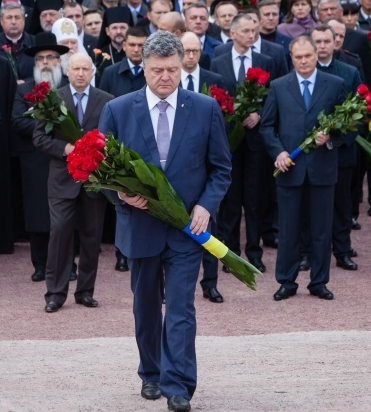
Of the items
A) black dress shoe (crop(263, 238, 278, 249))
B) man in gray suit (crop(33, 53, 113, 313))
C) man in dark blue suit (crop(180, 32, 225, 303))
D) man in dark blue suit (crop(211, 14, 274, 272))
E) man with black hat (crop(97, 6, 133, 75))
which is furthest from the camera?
man with black hat (crop(97, 6, 133, 75))

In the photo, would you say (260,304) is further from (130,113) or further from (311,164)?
(130,113)

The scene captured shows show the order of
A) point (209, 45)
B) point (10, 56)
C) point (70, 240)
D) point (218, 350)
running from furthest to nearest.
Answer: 1. point (209, 45)
2. point (10, 56)
3. point (70, 240)
4. point (218, 350)

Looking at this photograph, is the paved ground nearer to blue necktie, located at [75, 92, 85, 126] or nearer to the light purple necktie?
the light purple necktie

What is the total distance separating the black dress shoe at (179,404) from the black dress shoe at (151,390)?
A: 375 mm

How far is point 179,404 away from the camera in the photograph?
720 centimetres

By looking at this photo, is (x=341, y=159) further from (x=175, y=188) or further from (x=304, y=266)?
(x=175, y=188)

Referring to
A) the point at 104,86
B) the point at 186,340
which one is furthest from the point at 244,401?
the point at 104,86

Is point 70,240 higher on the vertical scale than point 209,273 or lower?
higher

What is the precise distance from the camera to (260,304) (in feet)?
36.1

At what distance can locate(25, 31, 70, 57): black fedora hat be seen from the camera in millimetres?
11602

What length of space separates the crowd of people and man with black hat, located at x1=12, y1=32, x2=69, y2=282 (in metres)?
0.01

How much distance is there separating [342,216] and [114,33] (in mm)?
3490

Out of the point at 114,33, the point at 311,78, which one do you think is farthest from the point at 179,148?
the point at 114,33

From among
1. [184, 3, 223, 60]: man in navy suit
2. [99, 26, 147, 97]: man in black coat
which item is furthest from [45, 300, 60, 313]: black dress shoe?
[184, 3, 223, 60]: man in navy suit
